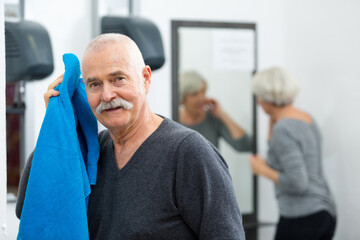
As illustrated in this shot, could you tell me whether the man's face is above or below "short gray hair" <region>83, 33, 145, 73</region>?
→ below

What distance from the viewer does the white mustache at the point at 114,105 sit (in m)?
1.28

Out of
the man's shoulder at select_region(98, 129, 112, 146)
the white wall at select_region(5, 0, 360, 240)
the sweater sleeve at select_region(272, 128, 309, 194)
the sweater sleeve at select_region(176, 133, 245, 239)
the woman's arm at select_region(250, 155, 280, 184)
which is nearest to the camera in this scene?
the sweater sleeve at select_region(176, 133, 245, 239)

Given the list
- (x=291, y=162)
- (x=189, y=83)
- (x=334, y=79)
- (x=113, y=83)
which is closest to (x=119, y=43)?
(x=113, y=83)

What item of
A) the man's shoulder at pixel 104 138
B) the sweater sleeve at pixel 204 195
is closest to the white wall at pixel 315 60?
the man's shoulder at pixel 104 138

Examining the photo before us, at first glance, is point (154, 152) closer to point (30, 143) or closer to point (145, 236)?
point (145, 236)

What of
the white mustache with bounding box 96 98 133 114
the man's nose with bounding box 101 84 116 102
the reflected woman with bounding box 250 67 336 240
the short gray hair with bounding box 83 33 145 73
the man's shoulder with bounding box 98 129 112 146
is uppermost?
the short gray hair with bounding box 83 33 145 73

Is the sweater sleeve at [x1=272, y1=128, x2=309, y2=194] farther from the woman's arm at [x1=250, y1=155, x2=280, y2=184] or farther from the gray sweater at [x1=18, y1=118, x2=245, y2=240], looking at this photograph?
the gray sweater at [x1=18, y1=118, x2=245, y2=240]

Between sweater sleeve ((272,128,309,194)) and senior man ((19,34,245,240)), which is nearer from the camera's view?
senior man ((19,34,245,240))

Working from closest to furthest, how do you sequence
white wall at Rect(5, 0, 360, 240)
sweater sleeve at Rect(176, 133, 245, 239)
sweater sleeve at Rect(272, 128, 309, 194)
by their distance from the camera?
sweater sleeve at Rect(176, 133, 245, 239)
sweater sleeve at Rect(272, 128, 309, 194)
white wall at Rect(5, 0, 360, 240)

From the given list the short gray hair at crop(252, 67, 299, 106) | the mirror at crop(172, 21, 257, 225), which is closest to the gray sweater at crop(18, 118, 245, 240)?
the short gray hair at crop(252, 67, 299, 106)

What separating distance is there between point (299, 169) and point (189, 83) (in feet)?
2.74

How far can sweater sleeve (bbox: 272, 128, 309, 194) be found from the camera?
259 cm

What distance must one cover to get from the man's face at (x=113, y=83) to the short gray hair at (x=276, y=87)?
1542 millimetres

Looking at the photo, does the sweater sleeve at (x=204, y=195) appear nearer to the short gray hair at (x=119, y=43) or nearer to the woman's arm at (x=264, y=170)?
the short gray hair at (x=119, y=43)
